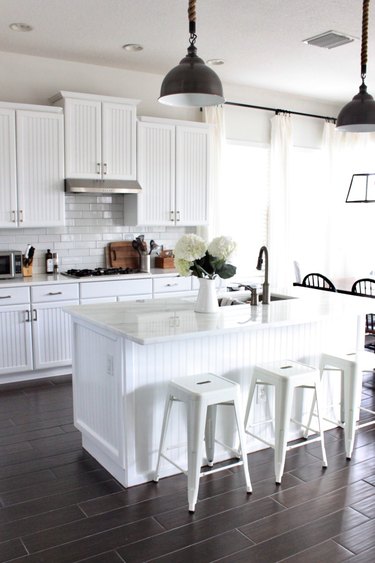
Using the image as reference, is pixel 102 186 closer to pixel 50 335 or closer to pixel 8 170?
pixel 8 170

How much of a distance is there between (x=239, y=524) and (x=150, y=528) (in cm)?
45

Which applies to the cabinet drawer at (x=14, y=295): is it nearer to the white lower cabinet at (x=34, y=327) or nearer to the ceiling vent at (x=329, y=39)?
the white lower cabinet at (x=34, y=327)

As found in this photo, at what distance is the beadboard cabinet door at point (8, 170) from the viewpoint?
4.89 meters

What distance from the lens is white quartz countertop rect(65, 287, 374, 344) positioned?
2934 millimetres

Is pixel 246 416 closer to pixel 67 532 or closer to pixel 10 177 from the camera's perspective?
pixel 67 532

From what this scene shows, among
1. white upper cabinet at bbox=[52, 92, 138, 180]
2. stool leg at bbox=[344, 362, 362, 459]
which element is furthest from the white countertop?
stool leg at bbox=[344, 362, 362, 459]

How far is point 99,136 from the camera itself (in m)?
5.31

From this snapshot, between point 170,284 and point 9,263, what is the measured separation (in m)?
1.61

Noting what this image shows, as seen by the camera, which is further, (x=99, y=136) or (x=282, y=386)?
(x=99, y=136)

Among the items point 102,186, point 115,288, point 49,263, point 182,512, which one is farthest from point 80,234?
point 182,512

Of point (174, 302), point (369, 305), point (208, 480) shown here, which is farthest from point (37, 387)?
point (369, 305)

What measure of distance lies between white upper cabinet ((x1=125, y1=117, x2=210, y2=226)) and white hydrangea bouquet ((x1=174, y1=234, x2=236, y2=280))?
245cm

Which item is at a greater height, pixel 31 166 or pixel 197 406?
pixel 31 166

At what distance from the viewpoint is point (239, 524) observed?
8.93 ft
